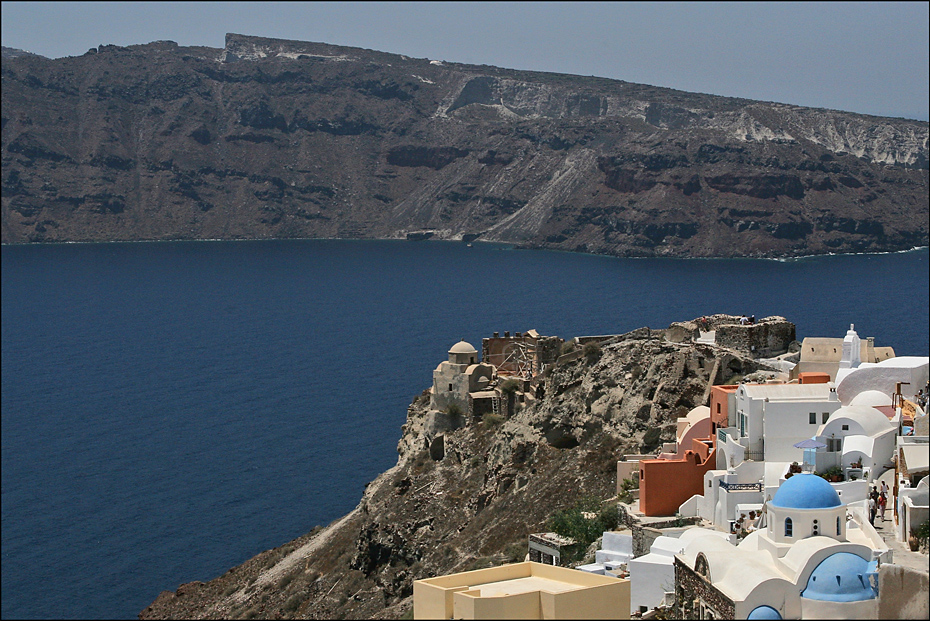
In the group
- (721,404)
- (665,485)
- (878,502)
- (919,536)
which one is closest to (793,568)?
(919,536)

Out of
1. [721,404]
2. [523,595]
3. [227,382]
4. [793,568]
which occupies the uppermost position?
[523,595]

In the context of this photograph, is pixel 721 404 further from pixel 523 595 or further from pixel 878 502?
pixel 523 595

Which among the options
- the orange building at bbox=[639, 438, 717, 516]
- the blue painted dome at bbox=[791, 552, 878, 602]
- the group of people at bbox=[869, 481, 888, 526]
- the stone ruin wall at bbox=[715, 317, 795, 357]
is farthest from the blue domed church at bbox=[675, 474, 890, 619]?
the stone ruin wall at bbox=[715, 317, 795, 357]

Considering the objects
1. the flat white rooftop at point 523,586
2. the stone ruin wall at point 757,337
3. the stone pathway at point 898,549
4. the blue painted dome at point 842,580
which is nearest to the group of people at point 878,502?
the stone pathway at point 898,549

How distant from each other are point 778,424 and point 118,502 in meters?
45.7

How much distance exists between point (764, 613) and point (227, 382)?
88892 millimetres

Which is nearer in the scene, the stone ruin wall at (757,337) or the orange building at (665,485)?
the orange building at (665,485)

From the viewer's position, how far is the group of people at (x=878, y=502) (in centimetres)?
2754

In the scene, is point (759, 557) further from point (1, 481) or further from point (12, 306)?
point (12, 306)

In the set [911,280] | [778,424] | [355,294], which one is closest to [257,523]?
[778,424]

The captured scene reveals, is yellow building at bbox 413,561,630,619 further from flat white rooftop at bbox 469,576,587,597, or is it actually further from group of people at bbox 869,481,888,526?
group of people at bbox 869,481,888,526

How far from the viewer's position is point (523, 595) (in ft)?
51.8

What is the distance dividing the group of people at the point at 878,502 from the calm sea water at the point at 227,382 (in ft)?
111

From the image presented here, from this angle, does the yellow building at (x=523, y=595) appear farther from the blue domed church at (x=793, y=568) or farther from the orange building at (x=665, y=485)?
the orange building at (x=665, y=485)
